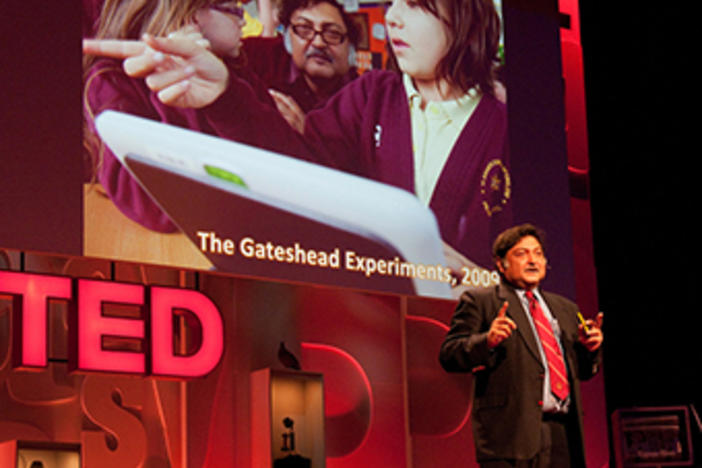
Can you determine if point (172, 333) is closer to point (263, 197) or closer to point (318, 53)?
point (263, 197)

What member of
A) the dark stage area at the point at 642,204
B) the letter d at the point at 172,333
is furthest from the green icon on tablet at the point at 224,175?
the dark stage area at the point at 642,204

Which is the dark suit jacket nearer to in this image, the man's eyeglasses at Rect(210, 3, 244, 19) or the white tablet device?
the white tablet device

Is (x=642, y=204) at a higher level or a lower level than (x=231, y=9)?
lower

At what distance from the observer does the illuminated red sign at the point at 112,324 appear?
4379 millimetres

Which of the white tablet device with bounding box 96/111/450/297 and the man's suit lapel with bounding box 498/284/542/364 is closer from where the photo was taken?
the man's suit lapel with bounding box 498/284/542/364

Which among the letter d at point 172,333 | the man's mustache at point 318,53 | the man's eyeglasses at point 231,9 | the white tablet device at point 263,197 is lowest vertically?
the letter d at point 172,333

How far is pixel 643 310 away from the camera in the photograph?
772 centimetres

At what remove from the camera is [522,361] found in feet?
10.3

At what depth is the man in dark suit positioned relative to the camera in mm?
3068

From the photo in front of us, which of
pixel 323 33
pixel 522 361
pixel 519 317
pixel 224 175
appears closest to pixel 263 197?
Answer: pixel 224 175

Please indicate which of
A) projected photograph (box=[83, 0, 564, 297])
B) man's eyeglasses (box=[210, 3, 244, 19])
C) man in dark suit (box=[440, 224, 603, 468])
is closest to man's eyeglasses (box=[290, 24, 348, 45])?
projected photograph (box=[83, 0, 564, 297])

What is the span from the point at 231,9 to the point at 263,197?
0.88m

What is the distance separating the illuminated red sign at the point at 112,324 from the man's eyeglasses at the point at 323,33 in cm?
133

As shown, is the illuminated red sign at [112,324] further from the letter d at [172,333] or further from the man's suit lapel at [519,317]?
the man's suit lapel at [519,317]
